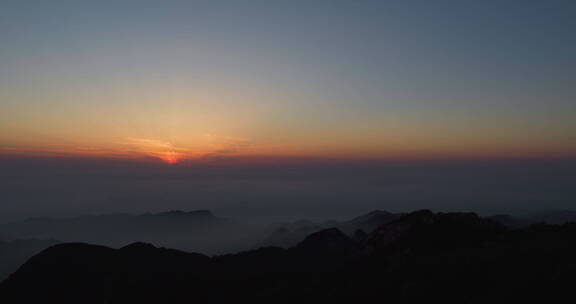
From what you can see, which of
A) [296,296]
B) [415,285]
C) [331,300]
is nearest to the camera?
[415,285]

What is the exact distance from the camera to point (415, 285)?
1388 inches

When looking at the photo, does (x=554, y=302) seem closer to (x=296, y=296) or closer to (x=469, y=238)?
(x=296, y=296)

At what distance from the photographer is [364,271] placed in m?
58.0

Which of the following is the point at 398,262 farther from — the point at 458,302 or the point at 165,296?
the point at 165,296

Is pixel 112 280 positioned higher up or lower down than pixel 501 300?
lower down

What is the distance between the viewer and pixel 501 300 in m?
24.1

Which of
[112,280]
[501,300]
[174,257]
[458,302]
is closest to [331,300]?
[458,302]

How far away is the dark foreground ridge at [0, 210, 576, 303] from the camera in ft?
98.6

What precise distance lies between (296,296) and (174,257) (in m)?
92.9

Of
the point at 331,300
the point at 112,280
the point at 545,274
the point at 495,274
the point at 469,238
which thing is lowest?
the point at 112,280

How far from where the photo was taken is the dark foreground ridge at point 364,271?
30062 millimetres

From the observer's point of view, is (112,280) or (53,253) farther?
(53,253)

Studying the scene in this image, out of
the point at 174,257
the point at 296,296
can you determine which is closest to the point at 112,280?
the point at 174,257

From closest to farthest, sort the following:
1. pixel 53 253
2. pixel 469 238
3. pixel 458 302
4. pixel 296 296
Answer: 1. pixel 458 302
2. pixel 296 296
3. pixel 469 238
4. pixel 53 253
